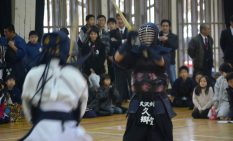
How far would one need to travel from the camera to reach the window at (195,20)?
579 inches

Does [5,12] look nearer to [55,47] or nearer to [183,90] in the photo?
[183,90]

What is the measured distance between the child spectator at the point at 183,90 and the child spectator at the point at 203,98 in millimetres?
1588

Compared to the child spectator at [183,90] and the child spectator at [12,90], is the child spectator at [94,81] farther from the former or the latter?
the child spectator at [183,90]

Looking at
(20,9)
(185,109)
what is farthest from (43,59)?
(20,9)

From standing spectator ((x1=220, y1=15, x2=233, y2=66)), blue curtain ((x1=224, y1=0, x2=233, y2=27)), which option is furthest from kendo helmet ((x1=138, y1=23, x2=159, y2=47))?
blue curtain ((x1=224, y1=0, x2=233, y2=27))

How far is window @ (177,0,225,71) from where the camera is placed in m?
14.7

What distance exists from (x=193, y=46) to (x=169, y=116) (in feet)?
24.1

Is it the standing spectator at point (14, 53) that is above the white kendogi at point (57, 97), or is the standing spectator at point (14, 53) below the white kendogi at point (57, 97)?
above

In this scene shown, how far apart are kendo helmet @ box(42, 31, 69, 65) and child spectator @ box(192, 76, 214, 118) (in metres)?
6.67

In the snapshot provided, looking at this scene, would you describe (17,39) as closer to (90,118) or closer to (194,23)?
(90,118)

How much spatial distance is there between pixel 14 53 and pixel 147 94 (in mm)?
6428

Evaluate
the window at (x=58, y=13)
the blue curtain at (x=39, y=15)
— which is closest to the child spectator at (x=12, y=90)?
the blue curtain at (x=39, y=15)

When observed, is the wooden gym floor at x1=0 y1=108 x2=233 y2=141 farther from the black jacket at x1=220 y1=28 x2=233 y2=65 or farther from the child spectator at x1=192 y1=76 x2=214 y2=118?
the black jacket at x1=220 y1=28 x2=233 y2=65

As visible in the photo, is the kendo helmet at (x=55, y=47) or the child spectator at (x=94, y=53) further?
the child spectator at (x=94, y=53)
